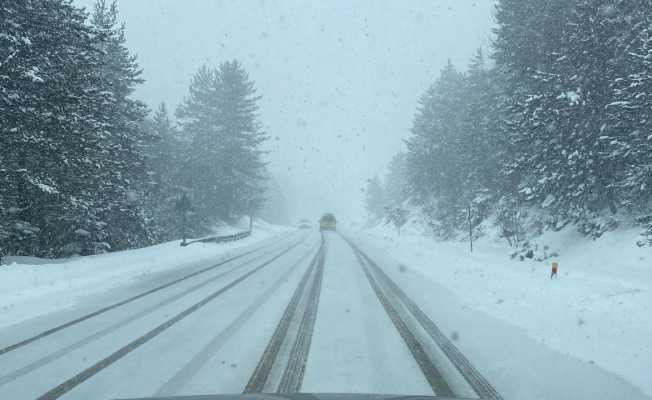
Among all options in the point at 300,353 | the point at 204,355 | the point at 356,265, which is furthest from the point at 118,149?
the point at 300,353

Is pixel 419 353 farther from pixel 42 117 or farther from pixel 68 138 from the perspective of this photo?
pixel 68 138

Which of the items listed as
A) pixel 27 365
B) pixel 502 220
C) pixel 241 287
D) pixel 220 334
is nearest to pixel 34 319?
pixel 27 365

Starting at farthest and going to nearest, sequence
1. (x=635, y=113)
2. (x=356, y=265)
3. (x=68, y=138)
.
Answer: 1. (x=356, y=265)
2. (x=68, y=138)
3. (x=635, y=113)

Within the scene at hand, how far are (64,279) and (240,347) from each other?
8428 millimetres

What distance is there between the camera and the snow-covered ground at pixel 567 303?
503 cm

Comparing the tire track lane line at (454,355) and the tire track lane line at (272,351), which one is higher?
the tire track lane line at (454,355)

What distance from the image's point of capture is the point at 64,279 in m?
11.4

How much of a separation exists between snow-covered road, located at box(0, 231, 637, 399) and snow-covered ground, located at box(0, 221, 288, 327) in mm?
555

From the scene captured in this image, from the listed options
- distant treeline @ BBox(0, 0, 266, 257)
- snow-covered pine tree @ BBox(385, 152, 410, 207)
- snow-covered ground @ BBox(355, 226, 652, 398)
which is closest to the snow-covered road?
snow-covered ground @ BBox(355, 226, 652, 398)

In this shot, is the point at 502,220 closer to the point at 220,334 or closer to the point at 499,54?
the point at 499,54

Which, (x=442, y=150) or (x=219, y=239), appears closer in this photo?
(x=219, y=239)

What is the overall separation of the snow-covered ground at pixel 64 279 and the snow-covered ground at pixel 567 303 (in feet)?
26.5

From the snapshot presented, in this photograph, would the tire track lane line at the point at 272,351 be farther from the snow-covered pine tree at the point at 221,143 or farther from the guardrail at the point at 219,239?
the snow-covered pine tree at the point at 221,143

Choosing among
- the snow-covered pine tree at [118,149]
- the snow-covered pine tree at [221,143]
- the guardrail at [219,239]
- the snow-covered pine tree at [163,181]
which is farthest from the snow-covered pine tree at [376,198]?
the snow-covered pine tree at [118,149]
